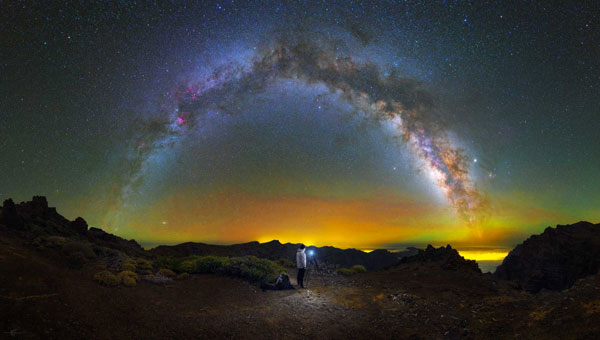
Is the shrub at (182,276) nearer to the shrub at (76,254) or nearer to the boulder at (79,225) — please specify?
the shrub at (76,254)

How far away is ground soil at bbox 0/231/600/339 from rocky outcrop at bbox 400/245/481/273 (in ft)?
13.2

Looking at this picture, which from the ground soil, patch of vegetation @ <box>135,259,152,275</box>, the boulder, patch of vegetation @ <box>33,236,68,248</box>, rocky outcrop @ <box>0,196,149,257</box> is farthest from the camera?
the boulder

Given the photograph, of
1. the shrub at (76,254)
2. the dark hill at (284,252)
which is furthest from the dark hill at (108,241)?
the shrub at (76,254)

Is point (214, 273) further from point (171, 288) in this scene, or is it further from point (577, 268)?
point (577, 268)

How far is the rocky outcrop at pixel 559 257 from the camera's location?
2416cm

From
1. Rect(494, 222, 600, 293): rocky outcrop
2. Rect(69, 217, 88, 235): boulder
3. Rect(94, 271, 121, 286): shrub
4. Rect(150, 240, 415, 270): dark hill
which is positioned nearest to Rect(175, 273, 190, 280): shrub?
Rect(94, 271, 121, 286): shrub

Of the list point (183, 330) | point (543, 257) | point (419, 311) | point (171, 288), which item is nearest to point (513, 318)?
point (419, 311)

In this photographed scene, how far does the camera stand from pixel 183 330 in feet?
29.9

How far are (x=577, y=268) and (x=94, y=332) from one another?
3452cm

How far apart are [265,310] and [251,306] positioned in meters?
0.89

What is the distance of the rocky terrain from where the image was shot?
27.0 ft

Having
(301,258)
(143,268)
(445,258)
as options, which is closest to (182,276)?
(143,268)

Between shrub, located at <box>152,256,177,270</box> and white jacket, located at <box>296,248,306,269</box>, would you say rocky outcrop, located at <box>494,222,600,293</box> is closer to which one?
white jacket, located at <box>296,248,306,269</box>

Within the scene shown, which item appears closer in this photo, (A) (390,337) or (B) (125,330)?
(B) (125,330)
